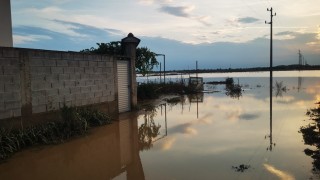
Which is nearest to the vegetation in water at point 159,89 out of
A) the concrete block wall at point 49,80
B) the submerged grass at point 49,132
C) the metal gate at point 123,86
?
the metal gate at point 123,86

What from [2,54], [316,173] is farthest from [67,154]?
[316,173]

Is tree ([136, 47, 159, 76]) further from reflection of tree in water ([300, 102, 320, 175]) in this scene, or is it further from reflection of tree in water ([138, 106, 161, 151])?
reflection of tree in water ([300, 102, 320, 175])

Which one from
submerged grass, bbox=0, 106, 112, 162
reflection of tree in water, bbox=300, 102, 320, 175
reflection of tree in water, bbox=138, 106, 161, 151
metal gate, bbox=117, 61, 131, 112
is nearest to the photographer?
reflection of tree in water, bbox=300, 102, 320, 175

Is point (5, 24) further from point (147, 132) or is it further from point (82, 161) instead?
point (82, 161)

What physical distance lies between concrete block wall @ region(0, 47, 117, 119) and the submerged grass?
0.48 meters

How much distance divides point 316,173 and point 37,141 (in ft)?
20.6

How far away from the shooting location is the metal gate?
13.4 m

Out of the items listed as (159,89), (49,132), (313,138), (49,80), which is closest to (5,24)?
(49,80)

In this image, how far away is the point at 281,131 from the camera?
9484mm

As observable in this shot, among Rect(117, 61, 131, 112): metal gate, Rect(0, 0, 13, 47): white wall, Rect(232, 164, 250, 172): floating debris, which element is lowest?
Rect(232, 164, 250, 172): floating debris

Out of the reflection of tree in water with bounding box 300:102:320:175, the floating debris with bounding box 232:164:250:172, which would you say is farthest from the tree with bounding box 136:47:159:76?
the floating debris with bounding box 232:164:250:172

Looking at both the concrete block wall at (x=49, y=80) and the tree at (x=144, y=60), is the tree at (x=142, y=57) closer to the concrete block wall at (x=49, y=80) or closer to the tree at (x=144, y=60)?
the tree at (x=144, y=60)

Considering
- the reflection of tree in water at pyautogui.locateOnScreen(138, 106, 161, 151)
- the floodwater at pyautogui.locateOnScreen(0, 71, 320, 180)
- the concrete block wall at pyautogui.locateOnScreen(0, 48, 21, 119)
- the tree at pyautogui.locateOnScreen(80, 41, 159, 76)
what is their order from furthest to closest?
1. the tree at pyautogui.locateOnScreen(80, 41, 159, 76)
2. the reflection of tree in water at pyautogui.locateOnScreen(138, 106, 161, 151)
3. the concrete block wall at pyautogui.locateOnScreen(0, 48, 21, 119)
4. the floodwater at pyautogui.locateOnScreen(0, 71, 320, 180)

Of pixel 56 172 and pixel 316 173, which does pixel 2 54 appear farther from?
pixel 316 173
